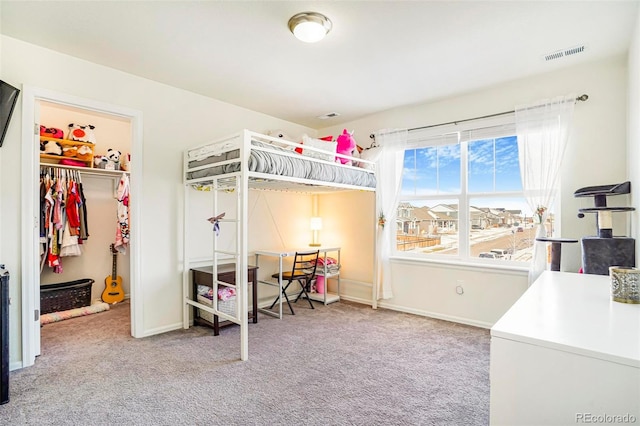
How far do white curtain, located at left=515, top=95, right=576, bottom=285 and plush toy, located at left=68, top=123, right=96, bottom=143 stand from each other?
4900 mm

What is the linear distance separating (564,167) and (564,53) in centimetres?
97

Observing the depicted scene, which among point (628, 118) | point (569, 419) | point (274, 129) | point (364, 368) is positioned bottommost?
point (364, 368)

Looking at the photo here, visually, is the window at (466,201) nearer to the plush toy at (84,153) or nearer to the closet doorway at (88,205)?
the closet doorway at (88,205)

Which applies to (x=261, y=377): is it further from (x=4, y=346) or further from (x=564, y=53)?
(x=564, y=53)

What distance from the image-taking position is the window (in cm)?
333

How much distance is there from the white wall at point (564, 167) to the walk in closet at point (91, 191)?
11.4 feet

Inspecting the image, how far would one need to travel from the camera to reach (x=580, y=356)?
0.86 metres

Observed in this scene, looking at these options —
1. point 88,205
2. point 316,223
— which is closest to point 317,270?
point 316,223

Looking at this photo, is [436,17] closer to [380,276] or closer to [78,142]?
[380,276]

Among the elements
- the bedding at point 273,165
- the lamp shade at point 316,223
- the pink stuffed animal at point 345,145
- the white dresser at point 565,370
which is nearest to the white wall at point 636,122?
the white dresser at point 565,370

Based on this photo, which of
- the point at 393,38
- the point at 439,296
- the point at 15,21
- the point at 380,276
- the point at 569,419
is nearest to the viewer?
the point at 569,419

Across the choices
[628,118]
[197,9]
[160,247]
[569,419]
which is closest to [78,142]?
[160,247]

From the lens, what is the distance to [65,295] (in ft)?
12.4

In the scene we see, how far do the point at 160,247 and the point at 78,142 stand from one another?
6.33 feet
